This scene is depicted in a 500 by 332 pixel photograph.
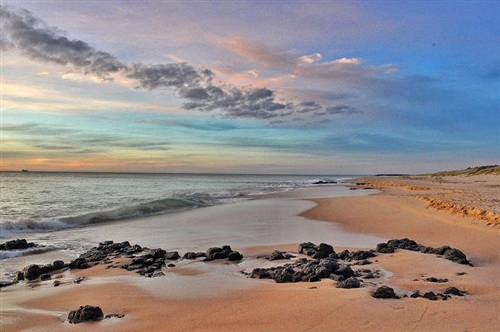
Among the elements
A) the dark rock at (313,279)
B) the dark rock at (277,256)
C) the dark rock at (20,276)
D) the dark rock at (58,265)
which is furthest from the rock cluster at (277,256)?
the dark rock at (20,276)

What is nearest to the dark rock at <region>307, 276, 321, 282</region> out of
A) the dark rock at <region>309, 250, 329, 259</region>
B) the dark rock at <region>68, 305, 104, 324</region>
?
the dark rock at <region>309, 250, 329, 259</region>

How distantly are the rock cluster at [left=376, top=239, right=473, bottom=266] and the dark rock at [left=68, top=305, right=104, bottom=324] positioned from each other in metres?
7.97

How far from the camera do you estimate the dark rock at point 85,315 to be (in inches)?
243

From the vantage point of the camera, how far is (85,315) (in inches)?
243

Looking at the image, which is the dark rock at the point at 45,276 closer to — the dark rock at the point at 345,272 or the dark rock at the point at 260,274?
the dark rock at the point at 260,274

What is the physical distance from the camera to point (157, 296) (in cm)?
746

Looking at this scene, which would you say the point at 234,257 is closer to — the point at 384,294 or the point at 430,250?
the point at 384,294

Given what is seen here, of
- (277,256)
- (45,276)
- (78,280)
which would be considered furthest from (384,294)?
(45,276)

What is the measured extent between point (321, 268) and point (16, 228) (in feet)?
55.7

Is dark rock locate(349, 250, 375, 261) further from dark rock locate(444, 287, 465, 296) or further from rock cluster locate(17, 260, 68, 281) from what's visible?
rock cluster locate(17, 260, 68, 281)

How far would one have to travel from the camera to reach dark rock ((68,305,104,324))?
6.16 metres

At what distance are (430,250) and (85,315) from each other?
9.12m

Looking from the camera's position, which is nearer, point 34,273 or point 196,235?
point 34,273

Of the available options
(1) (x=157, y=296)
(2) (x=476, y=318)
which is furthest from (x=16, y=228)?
(2) (x=476, y=318)
